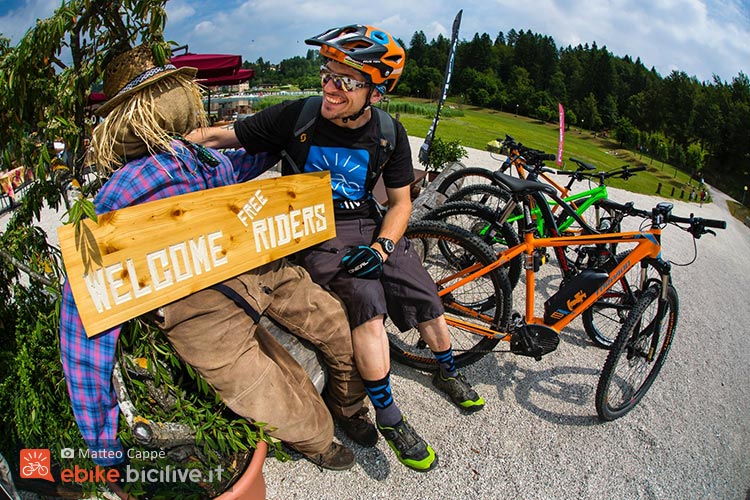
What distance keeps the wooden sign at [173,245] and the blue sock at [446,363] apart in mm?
1391

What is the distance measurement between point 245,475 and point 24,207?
5.64 ft

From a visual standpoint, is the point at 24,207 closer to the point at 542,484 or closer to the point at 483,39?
the point at 542,484

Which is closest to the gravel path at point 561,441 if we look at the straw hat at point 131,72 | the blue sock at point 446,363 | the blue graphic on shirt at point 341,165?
the blue sock at point 446,363

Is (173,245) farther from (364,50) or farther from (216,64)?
(216,64)

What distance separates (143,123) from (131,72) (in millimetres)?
277

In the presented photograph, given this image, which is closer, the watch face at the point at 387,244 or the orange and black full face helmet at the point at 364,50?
the orange and black full face helmet at the point at 364,50

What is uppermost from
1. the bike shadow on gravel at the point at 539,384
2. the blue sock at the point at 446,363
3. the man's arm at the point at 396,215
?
the man's arm at the point at 396,215

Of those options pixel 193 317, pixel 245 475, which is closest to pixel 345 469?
pixel 245 475

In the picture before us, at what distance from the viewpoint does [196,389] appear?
2232 millimetres

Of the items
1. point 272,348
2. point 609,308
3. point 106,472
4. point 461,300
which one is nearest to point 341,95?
point 272,348

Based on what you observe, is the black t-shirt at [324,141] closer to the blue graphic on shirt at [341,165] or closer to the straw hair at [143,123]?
the blue graphic on shirt at [341,165]

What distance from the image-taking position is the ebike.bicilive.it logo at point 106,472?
2.00 meters

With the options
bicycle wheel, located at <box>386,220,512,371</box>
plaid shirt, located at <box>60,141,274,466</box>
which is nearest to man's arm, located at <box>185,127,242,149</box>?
plaid shirt, located at <box>60,141,274,466</box>

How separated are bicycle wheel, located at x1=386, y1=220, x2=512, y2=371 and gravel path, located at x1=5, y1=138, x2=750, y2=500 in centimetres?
23
